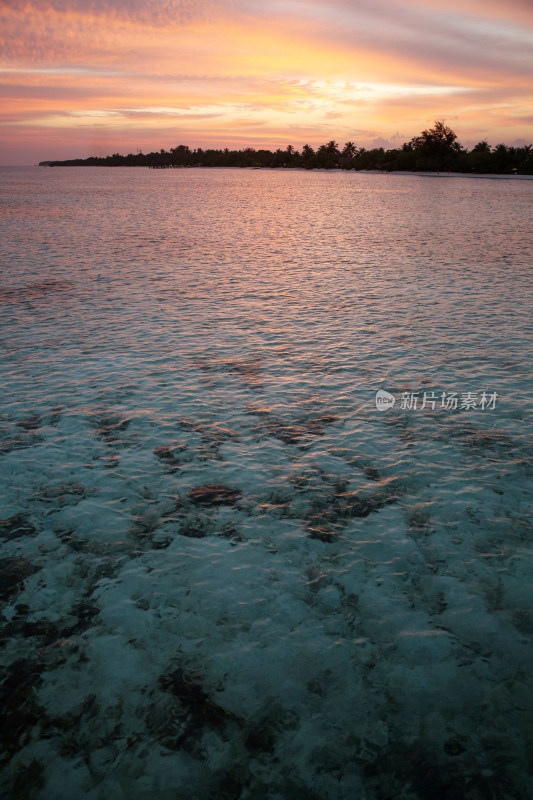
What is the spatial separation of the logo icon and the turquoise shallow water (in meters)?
0.40

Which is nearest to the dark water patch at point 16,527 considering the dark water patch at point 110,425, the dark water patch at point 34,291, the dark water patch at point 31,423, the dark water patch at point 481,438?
the dark water patch at point 110,425

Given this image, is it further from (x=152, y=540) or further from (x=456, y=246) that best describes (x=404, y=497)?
(x=456, y=246)

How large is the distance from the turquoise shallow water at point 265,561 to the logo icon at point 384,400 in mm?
396

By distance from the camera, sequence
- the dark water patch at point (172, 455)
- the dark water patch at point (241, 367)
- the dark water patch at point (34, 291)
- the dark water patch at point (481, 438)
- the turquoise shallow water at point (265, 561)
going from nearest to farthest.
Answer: the turquoise shallow water at point (265, 561) < the dark water patch at point (172, 455) < the dark water patch at point (481, 438) < the dark water patch at point (241, 367) < the dark water patch at point (34, 291)

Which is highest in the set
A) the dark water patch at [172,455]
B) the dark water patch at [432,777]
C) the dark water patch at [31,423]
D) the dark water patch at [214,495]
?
the dark water patch at [31,423]

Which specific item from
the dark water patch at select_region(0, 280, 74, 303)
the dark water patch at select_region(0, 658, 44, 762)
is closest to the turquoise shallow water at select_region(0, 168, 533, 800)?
the dark water patch at select_region(0, 658, 44, 762)

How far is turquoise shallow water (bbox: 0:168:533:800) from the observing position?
6.27 m

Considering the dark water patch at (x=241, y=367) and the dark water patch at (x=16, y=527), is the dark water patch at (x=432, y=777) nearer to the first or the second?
the dark water patch at (x=16, y=527)

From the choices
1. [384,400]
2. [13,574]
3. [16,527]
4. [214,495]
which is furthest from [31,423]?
[384,400]

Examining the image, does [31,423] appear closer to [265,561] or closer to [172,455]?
[172,455]

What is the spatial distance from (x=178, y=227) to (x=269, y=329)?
40628mm

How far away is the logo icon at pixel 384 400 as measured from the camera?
15.0 m

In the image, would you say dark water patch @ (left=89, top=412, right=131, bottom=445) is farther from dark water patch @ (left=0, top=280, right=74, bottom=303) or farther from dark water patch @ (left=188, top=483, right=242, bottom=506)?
dark water patch @ (left=0, top=280, right=74, bottom=303)

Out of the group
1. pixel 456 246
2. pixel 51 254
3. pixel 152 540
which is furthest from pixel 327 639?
pixel 456 246
